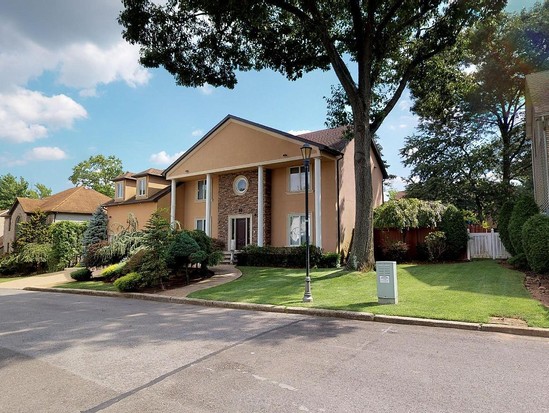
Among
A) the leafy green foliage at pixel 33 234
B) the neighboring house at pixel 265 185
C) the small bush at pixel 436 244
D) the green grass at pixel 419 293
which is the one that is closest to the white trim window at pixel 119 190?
the leafy green foliage at pixel 33 234

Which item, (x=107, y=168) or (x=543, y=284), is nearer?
(x=543, y=284)

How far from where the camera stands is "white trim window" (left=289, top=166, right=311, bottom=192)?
2028 centimetres

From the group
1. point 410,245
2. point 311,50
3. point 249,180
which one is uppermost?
point 311,50

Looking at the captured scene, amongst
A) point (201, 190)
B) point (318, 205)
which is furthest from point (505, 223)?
point (201, 190)

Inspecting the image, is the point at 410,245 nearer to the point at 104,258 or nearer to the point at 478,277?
the point at 478,277

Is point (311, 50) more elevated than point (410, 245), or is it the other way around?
point (311, 50)

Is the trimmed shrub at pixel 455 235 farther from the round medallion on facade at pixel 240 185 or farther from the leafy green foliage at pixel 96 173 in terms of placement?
the leafy green foliage at pixel 96 173

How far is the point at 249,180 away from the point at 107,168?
3884cm

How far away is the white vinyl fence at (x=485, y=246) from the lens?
1692 centimetres

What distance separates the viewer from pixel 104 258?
60.0 ft

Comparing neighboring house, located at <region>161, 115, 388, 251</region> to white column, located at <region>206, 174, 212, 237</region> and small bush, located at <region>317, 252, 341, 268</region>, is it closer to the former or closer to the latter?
white column, located at <region>206, 174, 212, 237</region>

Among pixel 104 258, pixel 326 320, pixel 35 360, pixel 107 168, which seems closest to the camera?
pixel 35 360

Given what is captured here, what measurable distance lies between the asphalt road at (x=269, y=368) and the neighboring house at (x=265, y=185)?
1199cm

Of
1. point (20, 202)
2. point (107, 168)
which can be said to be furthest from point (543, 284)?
point (107, 168)
